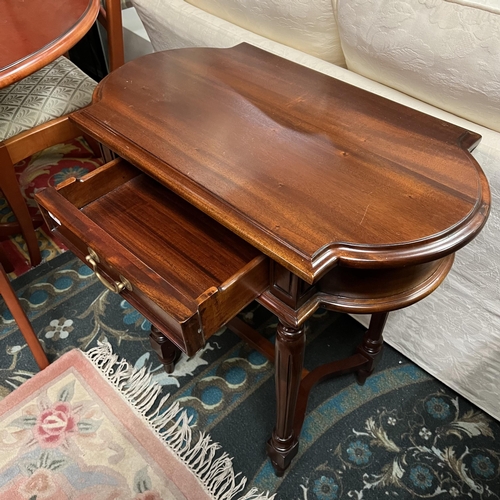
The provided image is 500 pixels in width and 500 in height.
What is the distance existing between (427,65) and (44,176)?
1.12 m

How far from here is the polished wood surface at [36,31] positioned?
670mm

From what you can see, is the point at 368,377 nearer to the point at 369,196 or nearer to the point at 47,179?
the point at 369,196

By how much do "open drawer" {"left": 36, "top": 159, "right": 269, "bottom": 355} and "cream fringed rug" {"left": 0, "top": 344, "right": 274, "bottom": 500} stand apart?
0.42m

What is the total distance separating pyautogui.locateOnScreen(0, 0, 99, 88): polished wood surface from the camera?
670 millimetres

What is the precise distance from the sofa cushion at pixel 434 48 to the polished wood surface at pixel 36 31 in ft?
1.42

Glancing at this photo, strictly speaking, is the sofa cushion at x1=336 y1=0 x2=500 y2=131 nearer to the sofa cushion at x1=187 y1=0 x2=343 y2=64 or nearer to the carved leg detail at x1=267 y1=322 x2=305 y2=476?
the sofa cushion at x1=187 y1=0 x2=343 y2=64

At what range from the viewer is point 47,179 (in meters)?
1.34

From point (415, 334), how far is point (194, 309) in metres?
0.61

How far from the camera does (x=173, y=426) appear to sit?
872mm

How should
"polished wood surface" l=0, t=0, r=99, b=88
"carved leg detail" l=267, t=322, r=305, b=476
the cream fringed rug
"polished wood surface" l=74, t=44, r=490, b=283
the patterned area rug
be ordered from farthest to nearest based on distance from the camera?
the patterned area rug
the cream fringed rug
"polished wood surface" l=0, t=0, r=99, b=88
"carved leg detail" l=267, t=322, r=305, b=476
"polished wood surface" l=74, t=44, r=490, b=283

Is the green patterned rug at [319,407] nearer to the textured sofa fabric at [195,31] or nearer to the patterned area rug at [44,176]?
the patterned area rug at [44,176]

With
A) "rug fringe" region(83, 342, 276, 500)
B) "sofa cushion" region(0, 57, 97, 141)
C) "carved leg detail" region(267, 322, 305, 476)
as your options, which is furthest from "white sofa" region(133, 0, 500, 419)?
"rug fringe" region(83, 342, 276, 500)

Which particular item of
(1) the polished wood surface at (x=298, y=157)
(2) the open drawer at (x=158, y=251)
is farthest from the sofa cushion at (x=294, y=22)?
(2) the open drawer at (x=158, y=251)

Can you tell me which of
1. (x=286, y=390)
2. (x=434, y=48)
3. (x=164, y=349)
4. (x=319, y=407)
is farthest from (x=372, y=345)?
(x=434, y=48)
